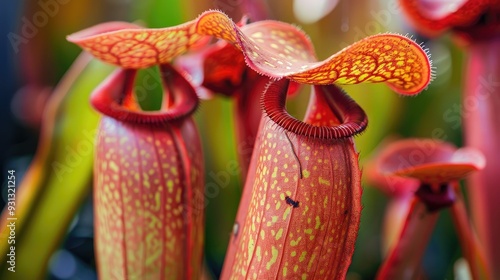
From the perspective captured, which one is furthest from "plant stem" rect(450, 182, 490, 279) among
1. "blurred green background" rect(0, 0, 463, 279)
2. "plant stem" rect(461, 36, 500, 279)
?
"blurred green background" rect(0, 0, 463, 279)

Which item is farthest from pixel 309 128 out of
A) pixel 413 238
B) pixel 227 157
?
pixel 227 157

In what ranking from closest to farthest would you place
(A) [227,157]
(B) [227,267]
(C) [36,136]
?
(B) [227,267] → (A) [227,157] → (C) [36,136]

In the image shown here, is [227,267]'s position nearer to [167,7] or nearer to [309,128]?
[309,128]

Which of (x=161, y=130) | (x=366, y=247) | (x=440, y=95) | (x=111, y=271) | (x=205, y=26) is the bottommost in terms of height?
(x=366, y=247)

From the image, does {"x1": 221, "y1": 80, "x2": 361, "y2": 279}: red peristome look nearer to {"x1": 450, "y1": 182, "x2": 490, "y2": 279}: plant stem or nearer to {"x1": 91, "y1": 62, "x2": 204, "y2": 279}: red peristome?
{"x1": 91, "y1": 62, "x2": 204, "y2": 279}: red peristome

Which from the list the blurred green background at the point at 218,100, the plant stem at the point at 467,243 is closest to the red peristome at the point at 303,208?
the plant stem at the point at 467,243

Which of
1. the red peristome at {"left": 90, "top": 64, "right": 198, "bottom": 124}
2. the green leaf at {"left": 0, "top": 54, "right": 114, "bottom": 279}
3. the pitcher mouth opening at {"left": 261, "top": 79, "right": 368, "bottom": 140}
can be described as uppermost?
the pitcher mouth opening at {"left": 261, "top": 79, "right": 368, "bottom": 140}

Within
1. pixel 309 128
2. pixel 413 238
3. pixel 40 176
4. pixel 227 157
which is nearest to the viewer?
pixel 309 128
